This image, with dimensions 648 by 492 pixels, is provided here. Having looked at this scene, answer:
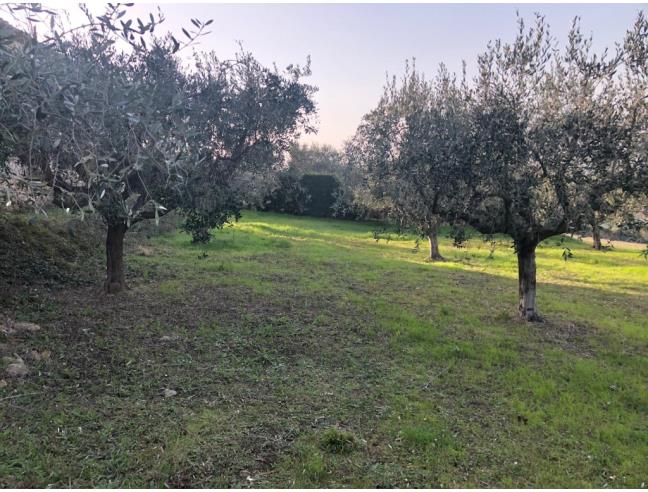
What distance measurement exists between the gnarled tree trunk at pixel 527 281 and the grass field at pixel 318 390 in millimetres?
376

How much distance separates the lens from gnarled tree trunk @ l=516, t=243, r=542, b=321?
10.8 m

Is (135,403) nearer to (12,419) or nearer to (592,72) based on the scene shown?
(12,419)

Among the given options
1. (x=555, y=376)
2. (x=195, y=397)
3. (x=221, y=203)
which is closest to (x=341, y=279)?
(x=221, y=203)

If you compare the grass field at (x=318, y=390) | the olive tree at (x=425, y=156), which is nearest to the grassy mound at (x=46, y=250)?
the grass field at (x=318, y=390)

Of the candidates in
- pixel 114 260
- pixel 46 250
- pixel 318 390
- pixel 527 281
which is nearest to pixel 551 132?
pixel 527 281

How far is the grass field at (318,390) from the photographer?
4.86m

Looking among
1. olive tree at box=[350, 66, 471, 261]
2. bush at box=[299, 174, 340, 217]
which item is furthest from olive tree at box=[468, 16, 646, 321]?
bush at box=[299, 174, 340, 217]

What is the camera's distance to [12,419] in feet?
17.8

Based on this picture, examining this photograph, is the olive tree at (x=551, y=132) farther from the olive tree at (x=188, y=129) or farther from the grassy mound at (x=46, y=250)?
the grassy mound at (x=46, y=250)

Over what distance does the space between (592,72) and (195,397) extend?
8795 millimetres

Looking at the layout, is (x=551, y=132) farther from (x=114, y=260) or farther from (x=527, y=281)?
(x=114, y=260)

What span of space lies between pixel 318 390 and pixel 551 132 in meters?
6.15

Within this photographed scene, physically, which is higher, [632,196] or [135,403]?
[632,196]

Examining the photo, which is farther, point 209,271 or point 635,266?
point 635,266
